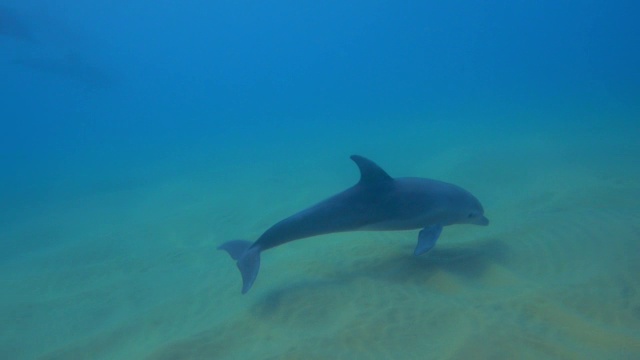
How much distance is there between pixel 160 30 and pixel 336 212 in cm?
18837

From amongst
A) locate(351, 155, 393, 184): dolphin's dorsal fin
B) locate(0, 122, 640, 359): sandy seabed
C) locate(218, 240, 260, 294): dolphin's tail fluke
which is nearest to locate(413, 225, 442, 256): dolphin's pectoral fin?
locate(0, 122, 640, 359): sandy seabed

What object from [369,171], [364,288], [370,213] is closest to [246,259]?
[364,288]

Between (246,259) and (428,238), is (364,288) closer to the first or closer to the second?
(428,238)

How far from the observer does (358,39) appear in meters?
171

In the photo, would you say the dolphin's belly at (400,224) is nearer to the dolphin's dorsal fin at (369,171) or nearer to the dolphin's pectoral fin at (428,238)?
the dolphin's pectoral fin at (428,238)

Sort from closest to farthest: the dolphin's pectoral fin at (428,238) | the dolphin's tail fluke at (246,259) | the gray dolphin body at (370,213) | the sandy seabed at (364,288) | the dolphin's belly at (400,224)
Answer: the sandy seabed at (364,288), the dolphin's tail fluke at (246,259), the dolphin's pectoral fin at (428,238), the gray dolphin body at (370,213), the dolphin's belly at (400,224)

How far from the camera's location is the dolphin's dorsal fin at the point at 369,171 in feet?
16.8

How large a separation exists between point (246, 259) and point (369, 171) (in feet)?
6.36

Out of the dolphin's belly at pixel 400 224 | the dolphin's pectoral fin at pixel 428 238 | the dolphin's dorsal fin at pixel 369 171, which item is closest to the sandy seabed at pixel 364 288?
the dolphin's pectoral fin at pixel 428 238

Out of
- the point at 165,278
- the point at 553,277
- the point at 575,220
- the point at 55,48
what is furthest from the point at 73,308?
the point at 55,48

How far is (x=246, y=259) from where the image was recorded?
513 cm

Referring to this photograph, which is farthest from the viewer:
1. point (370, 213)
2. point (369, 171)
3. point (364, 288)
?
point (370, 213)

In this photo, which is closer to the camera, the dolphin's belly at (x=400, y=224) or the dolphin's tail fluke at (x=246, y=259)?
the dolphin's tail fluke at (x=246, y=259)

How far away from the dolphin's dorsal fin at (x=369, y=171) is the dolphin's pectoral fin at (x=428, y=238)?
87 cm
